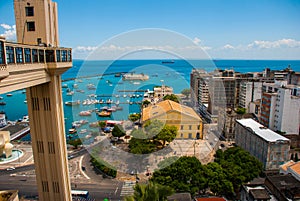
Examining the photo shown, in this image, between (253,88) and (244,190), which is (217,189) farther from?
(253,88)

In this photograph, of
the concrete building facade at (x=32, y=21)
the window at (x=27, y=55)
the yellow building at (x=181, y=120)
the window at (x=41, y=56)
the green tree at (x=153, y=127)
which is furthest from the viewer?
the yellow building at (x=181, y=120)

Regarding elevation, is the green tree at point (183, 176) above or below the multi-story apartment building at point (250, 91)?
below

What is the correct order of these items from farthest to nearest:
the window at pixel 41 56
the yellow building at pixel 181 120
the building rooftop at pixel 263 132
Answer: the yellow building at pixel 181 120 → the building rooftop at pixel 263 132 → the window at pixel 41 56

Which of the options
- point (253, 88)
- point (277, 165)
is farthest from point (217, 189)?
point (253, 88)

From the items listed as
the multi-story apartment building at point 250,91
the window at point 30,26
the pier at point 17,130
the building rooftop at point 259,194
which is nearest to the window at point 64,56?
the window at point 30,26

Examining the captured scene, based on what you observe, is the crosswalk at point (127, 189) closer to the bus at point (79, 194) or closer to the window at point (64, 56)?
the bus at point (79, 194)

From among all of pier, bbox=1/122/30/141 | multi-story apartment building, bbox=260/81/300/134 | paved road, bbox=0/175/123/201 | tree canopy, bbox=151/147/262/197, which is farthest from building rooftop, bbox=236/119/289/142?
pier, bbox=1/122/30/141

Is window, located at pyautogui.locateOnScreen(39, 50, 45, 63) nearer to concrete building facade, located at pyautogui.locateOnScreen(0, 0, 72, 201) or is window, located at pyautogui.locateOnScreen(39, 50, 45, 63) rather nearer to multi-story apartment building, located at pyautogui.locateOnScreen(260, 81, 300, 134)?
concrete building facade, located at pyautogui.locateOnScreen(0, 0, 72, 201)
